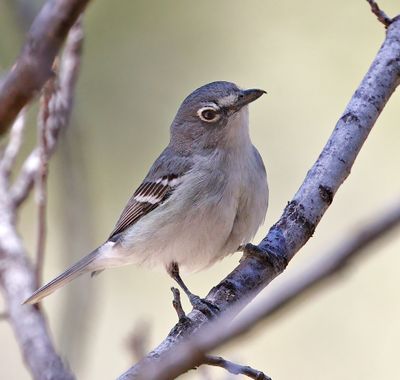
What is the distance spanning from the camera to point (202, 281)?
19.6 feet

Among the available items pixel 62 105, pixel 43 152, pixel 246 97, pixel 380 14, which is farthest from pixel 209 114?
pixel 43 152

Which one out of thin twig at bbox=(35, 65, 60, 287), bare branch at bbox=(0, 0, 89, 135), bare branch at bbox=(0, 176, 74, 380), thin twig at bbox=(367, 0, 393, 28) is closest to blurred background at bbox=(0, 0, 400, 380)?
bare branch at bbox=(0, 176, 74, 380)

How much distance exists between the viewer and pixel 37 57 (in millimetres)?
1229

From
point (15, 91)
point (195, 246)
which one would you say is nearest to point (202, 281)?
point (195, 246)

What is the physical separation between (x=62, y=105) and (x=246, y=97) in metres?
1.27

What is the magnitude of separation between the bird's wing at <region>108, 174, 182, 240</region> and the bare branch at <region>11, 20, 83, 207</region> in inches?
27.8

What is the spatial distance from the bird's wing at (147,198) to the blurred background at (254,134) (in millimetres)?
216

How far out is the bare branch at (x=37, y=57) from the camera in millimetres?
1223

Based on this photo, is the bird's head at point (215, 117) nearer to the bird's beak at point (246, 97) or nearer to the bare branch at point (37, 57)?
the bird's beak at point (246, 97)

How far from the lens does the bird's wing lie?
14.6ft

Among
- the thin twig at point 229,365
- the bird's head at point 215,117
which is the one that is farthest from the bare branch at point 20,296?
the bird's head at point 215,117

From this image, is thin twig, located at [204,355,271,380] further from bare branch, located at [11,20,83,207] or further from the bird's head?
the bird's head

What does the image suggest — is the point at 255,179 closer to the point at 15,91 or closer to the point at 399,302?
the point at 399,302

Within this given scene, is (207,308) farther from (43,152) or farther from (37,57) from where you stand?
(37,57)
